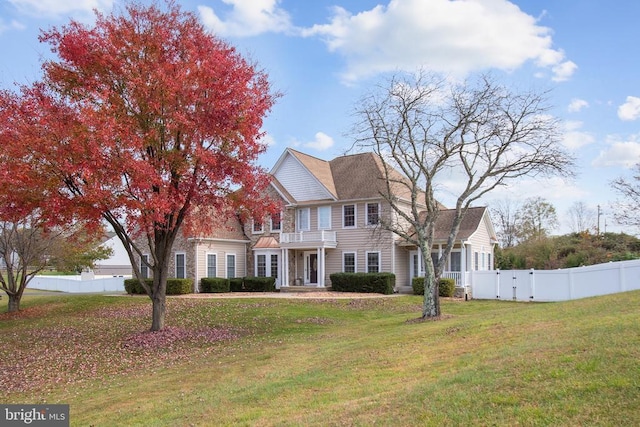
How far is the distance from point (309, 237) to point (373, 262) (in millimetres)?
4002

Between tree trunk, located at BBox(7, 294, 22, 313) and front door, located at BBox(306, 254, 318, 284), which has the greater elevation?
front door, located at BBox(306, 254, 318, 284)

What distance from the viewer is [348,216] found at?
30016 millimetres

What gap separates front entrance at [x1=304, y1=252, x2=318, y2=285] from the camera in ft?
103

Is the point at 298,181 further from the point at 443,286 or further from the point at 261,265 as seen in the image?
the point at 443,286

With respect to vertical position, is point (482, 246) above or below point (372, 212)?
below

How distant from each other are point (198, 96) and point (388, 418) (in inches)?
411

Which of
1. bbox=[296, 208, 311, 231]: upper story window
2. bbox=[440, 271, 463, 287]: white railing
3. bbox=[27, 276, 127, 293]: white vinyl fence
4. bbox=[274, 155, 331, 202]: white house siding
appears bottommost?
bbox=[27, 276, 127, 293]: white vinyl fence

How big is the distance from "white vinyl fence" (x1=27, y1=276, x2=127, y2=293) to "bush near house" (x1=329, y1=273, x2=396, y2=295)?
16.1m

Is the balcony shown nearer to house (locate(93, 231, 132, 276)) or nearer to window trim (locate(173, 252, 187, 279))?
window trim (locate(173, 252, 187, 279))

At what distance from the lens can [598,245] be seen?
35219mm

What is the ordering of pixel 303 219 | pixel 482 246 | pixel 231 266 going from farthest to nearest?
pixel 231 266 < pixel 303 219 < pixel 482 246

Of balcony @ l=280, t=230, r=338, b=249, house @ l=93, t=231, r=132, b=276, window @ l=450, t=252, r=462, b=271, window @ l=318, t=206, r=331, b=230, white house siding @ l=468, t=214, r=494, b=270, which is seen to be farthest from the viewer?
house @ l=93, t=231, r=132, b=276

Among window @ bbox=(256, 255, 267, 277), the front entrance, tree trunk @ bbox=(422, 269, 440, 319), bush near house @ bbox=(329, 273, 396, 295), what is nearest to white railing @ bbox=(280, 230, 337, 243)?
the front entrance

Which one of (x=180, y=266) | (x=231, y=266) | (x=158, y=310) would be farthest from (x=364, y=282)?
(x=158, y=310)
